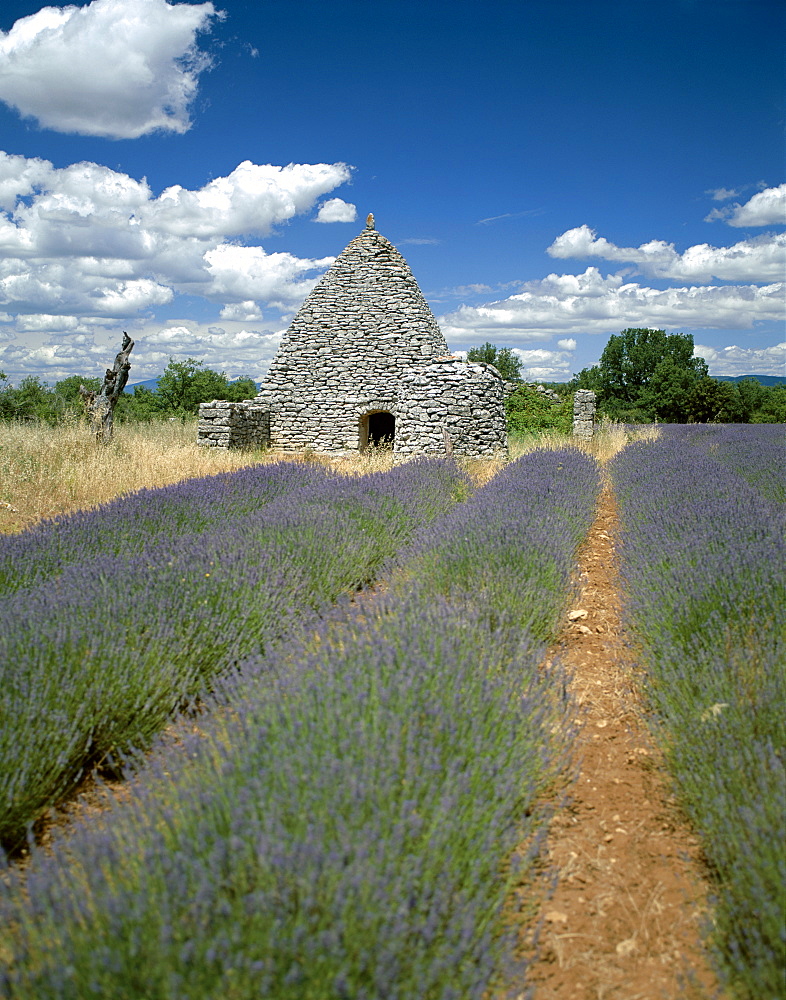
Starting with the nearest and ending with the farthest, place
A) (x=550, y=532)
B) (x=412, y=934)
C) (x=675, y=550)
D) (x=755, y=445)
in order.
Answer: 1. (x=412, y=934)
2. (x=675, y=550)
3. (x=550, y=532)
4. (x=755, y=445)

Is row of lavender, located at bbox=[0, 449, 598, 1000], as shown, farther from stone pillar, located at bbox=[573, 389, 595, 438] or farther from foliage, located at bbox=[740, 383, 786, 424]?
foliage, located at bbox=[740, 383, 786, 424]

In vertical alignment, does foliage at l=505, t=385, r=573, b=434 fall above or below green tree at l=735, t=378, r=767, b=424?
below

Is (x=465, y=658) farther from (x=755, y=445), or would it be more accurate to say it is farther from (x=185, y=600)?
(x=755, y=445)

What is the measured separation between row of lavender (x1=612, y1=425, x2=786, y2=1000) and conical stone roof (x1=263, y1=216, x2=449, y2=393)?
28.4ft

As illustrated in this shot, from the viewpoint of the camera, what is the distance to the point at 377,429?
1423 cm

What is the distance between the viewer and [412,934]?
1.20 meters

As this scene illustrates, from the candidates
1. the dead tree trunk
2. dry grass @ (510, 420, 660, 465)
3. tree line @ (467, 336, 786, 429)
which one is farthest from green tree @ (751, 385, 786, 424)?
the dead tree trunk

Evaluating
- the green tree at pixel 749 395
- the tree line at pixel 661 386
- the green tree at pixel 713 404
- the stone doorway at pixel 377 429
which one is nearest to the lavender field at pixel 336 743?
the stone doorway at pixel 377 429

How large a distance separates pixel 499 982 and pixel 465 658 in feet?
2.98

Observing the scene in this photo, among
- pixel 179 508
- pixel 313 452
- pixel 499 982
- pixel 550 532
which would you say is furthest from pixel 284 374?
pixel 499 982

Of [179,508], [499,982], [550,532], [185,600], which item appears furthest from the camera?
[179,508]

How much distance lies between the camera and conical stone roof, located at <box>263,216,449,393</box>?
12344mm

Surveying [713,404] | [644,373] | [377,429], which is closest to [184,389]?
[377,429]

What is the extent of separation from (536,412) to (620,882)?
1821cm
